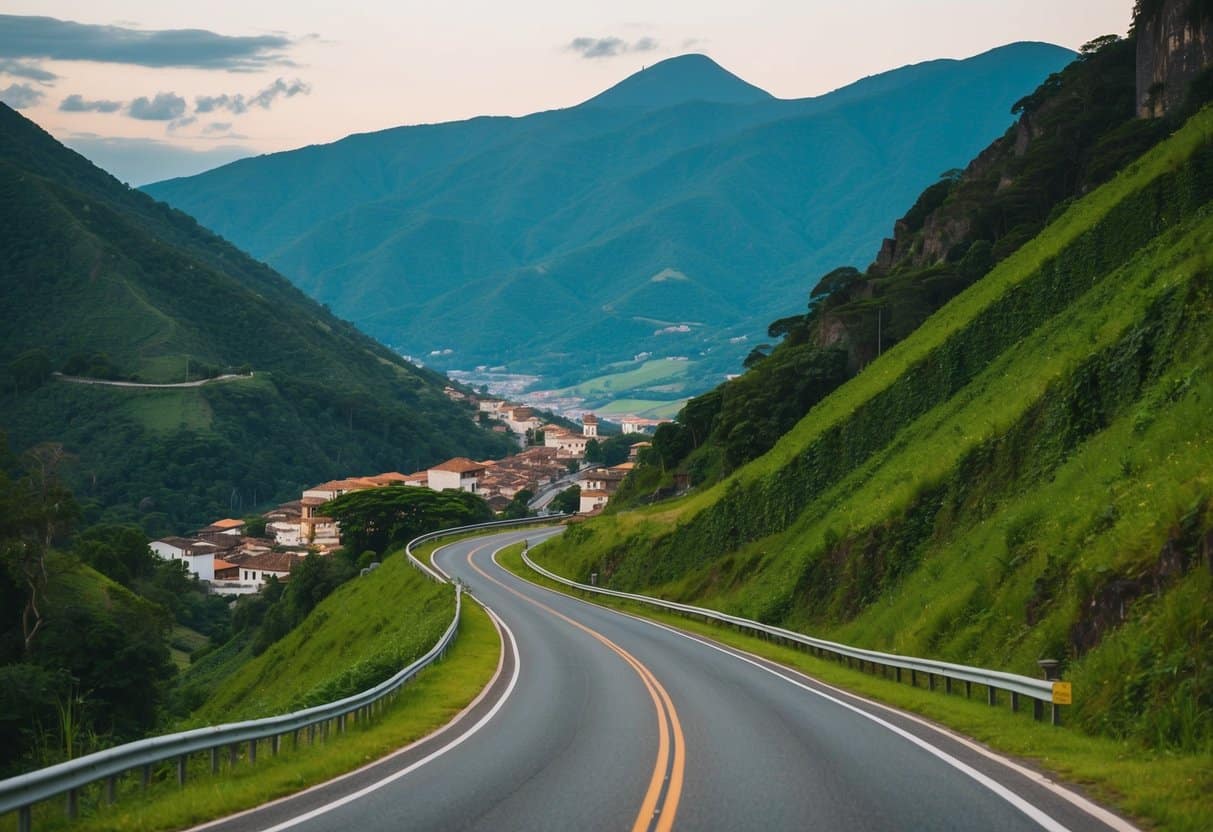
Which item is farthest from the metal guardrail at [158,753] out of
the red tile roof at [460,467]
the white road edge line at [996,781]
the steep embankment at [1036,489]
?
the red tile roof at [460,467]

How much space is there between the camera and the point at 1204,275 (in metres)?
24.4

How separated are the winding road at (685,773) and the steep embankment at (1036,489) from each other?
103 inches

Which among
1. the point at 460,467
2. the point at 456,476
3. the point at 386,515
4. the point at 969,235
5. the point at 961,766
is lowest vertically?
the point at 961,766

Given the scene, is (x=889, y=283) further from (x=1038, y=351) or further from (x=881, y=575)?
(x=881, y=575)

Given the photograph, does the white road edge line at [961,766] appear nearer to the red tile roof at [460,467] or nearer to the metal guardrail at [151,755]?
the metal guardrail at [151,755]

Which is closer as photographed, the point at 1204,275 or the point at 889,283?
the point at 1204,275

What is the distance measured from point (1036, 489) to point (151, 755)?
19.6 meters

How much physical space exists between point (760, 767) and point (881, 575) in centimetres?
1832

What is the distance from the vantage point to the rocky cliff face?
152 feet

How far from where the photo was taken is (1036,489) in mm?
25734

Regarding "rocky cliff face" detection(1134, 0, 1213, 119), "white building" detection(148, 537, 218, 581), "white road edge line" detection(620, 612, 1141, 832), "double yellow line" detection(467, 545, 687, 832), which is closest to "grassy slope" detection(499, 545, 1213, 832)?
"white road edge line" detection(620, 612, 1141, 832)

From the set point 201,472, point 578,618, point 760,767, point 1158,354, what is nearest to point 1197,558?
point 760,767

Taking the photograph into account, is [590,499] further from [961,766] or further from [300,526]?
[961,766]

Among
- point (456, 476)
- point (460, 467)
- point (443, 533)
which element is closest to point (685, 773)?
point (443, 533)
